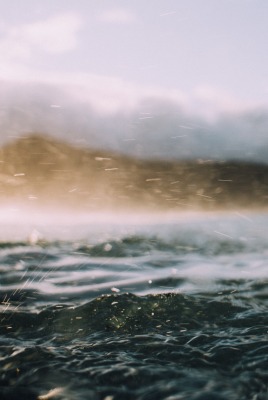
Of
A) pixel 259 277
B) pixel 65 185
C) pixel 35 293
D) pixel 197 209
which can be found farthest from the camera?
pixel 197 209

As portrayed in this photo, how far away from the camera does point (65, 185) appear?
13.2 m

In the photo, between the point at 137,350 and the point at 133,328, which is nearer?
the point at 137,350

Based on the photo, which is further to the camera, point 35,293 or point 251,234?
point 251,234

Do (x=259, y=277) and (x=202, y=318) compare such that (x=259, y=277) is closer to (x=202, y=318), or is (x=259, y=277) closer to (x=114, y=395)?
(x=202, y=318)

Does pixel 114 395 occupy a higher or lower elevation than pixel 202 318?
higher

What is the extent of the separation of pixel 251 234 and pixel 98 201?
5595 millimetres

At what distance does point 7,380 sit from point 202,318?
65.3 inches

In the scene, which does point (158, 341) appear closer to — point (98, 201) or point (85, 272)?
point (85, 272)

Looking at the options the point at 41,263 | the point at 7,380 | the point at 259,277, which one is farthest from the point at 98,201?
Result: the point at 7,380

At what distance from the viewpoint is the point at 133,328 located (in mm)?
3086

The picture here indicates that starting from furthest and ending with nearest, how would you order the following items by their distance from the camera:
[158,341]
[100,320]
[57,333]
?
1. [100,320]
2. [57,333]
3. [158,341]

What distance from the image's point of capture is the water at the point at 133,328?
7.16ft

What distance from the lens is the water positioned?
2.18m

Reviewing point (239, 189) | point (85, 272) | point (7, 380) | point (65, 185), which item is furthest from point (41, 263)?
point (65, 185)
